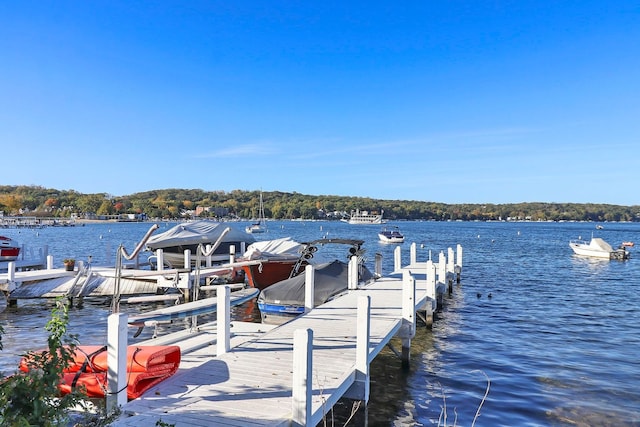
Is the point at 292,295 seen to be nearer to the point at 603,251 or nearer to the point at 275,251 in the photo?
the point at 275,251

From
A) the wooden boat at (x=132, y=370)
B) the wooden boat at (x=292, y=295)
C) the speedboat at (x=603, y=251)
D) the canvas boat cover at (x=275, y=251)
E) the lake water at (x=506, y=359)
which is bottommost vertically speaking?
the lake water at (x=506, y=359)

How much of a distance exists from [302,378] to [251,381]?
170cm

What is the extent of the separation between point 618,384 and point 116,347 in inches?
470

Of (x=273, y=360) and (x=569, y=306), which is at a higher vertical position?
(x=273, y=360)

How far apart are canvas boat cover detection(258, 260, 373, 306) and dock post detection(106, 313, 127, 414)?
8778 mm

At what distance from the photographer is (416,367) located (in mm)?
12469

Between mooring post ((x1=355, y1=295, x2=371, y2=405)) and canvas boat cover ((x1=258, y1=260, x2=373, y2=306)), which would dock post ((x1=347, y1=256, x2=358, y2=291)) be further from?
mooring post ((x1=355, y1=295, x2=371, y2=405))

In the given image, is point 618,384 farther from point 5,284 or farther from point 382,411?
point 5,284

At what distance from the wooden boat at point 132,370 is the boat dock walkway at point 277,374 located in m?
0.18

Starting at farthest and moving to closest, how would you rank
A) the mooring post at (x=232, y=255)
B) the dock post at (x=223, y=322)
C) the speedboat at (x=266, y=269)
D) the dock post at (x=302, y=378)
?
the mooring post at (x=232, y=255), the speedboat at (x=266, y=269), the dock post at (x=223, y=322), the dock post at (x=302, y=378)

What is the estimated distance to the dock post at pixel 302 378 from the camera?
552cm

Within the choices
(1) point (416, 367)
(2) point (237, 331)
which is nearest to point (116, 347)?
(2) point (237, 331)

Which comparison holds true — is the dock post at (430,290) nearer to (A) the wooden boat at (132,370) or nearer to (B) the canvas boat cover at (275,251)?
(B) the canvas boat cover at (275,251)

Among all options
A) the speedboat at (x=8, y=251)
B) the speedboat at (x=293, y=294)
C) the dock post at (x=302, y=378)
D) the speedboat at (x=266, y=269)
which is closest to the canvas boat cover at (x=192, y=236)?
the speedboat at (x=266, y=269)
